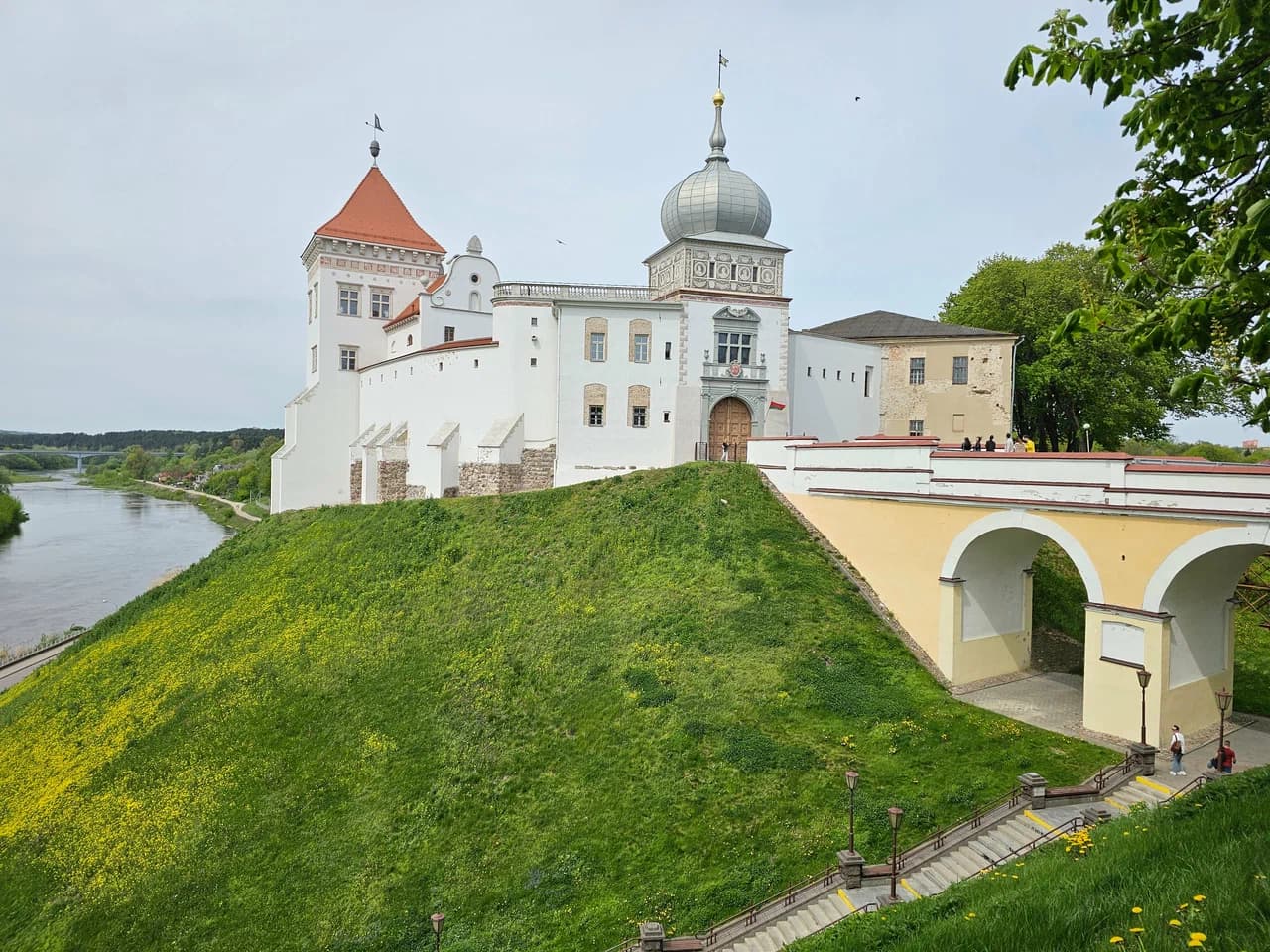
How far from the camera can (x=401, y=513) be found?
1230 inches

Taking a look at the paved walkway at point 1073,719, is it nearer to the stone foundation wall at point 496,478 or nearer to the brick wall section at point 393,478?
the stone foundation wall at point 496,478

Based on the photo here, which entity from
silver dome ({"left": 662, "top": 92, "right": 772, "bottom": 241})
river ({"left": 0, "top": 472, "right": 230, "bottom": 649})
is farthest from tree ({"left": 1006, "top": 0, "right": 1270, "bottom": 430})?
river ({"left": 0, "top": 472, "right": 230, "bottom": 649})

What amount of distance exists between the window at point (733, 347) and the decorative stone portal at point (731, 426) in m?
1.62

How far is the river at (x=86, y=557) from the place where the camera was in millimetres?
43438

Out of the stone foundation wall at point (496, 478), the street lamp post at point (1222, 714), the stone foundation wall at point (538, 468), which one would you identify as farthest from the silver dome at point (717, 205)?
the street lamp post at point (1222, 714)

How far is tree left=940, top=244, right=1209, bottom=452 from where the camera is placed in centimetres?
3450

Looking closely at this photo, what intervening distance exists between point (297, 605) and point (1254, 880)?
27.0 meters

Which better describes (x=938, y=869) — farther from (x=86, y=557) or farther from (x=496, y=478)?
(x=86, y=557)

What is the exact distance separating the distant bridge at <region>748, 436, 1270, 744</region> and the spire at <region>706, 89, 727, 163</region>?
17.2 metres

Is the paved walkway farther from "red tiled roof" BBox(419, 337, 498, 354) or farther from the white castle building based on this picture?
"red tiled roof" BBox(419, 337, 498, 354)

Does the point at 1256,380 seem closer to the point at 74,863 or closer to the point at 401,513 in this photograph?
the point at 74,863

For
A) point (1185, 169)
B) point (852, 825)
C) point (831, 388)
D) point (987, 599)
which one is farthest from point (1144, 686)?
point (831, 388)

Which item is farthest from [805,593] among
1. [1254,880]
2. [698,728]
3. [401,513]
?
[401,513]

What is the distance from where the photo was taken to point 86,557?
196ft
